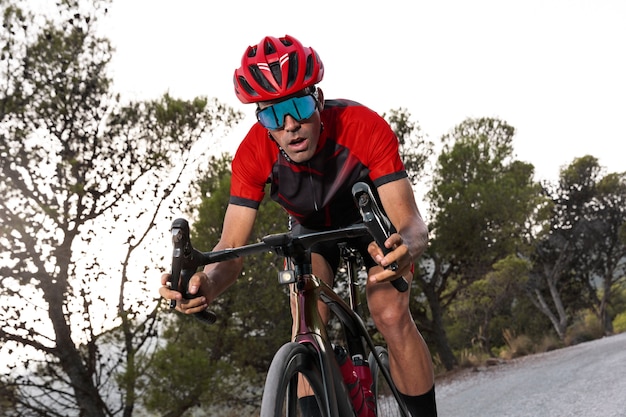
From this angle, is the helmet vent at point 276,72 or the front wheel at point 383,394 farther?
the front wheel at point 383,394

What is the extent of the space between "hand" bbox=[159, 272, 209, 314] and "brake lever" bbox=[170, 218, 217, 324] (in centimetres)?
1

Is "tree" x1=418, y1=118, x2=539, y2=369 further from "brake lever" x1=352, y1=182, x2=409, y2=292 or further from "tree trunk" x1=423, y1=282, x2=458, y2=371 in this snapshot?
"brake lever" x1=352, y1=182, x2=409, y2=292

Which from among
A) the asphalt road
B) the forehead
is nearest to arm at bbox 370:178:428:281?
the forehead

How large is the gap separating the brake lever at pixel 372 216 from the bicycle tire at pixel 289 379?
1.39 ft

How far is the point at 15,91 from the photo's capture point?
29.2ft

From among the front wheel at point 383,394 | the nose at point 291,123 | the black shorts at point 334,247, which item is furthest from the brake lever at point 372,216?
the front wheel at point 383,394

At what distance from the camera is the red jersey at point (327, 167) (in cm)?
278

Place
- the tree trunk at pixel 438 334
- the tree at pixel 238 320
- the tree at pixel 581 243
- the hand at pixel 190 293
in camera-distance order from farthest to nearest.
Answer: the tree at pixel 581 243 < the tree trunk at pixel 438 334 < the tree at pixel 238 320 < the hand at pixel 190 293

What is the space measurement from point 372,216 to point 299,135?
0.86 meters

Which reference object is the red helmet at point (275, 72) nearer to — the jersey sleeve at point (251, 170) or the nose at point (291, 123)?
the nose at point (291, 123)

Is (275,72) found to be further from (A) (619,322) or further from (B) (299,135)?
(A) (619,322)

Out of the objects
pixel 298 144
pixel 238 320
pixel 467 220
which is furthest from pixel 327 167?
pixel 467 220

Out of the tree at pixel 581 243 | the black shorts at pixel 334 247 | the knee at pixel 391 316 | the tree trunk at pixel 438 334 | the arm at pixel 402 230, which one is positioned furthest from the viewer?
the tree at pixel 581 243

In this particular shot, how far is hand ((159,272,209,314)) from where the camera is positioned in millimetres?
2223
